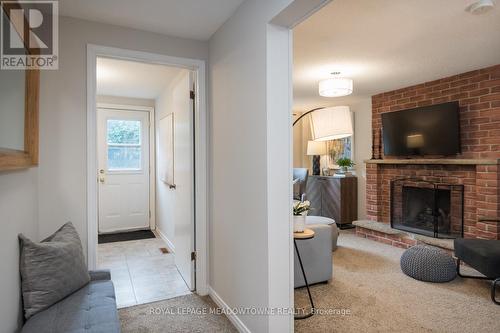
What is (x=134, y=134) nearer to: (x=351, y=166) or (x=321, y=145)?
(x=321, y=145)

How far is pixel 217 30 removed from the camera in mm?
2473

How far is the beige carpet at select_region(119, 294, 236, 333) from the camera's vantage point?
85.0 inches

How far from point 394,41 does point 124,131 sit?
4258 mm

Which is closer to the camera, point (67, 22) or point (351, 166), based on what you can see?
point (67, 22)

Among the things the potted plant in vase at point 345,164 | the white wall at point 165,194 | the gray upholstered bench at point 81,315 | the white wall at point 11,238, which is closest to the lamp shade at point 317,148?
the potted plant in vase at point 345,164

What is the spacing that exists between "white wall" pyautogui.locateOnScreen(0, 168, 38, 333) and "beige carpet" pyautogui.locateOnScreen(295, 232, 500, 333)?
1.72 metres

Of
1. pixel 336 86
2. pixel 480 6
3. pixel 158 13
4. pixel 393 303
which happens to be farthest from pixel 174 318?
pixel 480 6

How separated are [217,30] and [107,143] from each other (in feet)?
11.0

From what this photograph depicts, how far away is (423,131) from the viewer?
4.03 m

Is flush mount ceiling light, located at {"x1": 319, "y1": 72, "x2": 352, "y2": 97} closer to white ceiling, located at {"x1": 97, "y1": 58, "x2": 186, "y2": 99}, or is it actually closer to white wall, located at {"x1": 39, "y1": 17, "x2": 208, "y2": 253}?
white ceiling, located at {"x1": 97, "y1": 58, "x2": 186, "y2": 99}

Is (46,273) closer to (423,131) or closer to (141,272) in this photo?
(141,272)

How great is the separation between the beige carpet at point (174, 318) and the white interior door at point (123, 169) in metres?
2.90

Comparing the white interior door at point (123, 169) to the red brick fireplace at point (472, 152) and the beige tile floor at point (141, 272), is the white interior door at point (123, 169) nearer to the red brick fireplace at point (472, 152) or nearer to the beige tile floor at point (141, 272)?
the beige tile floor at point (141, 272)

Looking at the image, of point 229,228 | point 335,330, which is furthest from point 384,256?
point 229,228
